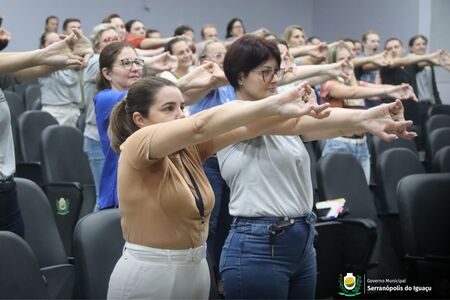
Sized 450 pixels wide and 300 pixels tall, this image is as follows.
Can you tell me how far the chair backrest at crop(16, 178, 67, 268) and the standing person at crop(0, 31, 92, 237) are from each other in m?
0.17

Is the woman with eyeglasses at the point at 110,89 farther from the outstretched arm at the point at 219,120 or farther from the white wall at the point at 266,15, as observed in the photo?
the white wall at the point at 266,15

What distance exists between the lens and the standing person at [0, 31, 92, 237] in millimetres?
2742

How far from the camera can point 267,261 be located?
238 centimetres

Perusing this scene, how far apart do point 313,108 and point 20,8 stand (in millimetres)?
8303

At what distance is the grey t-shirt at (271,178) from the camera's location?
241cm

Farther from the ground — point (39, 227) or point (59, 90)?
point (39, 227)

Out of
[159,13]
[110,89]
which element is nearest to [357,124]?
[110,89]

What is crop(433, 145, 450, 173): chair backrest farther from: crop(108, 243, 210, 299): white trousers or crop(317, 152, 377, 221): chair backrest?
crop(108, 243, 210, 299): white trousers

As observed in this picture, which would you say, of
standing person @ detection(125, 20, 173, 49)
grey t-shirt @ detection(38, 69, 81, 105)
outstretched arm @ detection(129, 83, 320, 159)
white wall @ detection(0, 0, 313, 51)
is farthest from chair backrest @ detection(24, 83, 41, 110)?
outstretched arm @ detection(129, 83, 320, 159)

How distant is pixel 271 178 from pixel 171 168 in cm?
45

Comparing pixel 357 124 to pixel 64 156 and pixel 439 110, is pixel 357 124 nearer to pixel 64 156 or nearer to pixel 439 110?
pixel 64 156

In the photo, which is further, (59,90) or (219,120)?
(59,90)

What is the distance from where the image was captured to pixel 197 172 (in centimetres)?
216

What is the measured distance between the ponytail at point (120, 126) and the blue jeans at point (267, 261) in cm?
48
